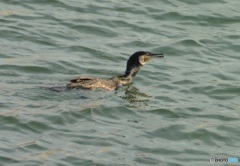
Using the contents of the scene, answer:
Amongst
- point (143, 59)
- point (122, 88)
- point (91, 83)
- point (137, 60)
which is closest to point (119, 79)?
point (122, 88)

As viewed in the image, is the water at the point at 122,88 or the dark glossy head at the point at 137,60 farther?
the dark glossy head at the point at 137,60

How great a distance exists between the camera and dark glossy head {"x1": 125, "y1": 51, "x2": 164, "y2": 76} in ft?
52.6

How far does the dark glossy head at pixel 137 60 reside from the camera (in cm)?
1605

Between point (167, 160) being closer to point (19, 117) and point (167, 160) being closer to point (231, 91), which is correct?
point (19, 117)

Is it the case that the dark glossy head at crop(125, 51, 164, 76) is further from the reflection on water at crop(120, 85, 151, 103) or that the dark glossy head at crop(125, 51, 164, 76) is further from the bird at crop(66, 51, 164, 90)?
the reflection on water at crop(120, 85, 151, 103)

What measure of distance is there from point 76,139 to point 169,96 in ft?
10.5

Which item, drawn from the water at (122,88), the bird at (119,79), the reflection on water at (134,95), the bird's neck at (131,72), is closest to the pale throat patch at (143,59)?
the bird at (119,79)

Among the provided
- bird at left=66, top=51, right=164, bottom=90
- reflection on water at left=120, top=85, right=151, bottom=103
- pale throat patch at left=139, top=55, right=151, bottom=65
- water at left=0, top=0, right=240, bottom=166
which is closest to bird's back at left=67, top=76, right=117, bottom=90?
bird at left=66, top=51, right=164, bottom=90

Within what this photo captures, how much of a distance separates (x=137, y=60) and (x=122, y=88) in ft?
2.10

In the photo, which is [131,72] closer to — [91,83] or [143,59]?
[143,59]

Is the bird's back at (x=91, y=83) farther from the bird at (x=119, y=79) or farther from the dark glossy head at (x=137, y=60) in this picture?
the dark glossy head at (x=137, y=60)

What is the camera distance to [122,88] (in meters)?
15.9

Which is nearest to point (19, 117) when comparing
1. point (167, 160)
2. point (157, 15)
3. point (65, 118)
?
point (65, 118)

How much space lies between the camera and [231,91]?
52.1 ft
